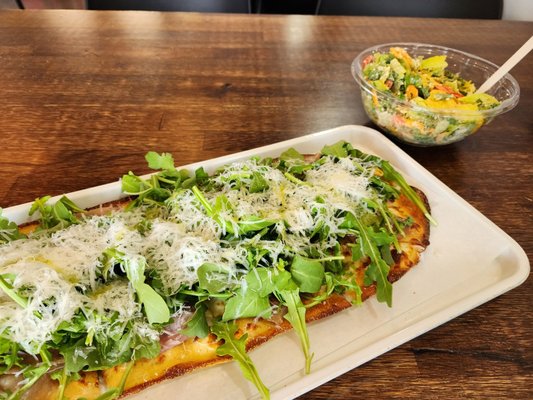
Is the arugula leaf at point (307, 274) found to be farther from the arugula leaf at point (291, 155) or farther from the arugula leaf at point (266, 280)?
the arugula leaf at point (291, 155)

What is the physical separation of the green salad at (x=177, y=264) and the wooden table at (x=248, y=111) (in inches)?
10.2

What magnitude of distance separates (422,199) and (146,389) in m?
1.02

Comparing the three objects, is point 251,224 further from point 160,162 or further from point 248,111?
point 248,111

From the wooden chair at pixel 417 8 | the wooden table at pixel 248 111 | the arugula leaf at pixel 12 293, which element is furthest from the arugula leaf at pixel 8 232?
the wooden chair at pixel 417 8

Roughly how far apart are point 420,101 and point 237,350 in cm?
117

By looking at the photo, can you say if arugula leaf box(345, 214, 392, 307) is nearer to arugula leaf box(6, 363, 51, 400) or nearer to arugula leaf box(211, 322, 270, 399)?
arugula leaf box(211, 322, 270, 399)

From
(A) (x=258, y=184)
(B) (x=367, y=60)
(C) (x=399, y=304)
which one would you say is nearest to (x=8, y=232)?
(A) (x=258, y=184)

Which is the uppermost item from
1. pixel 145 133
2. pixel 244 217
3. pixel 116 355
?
pixel 244 217

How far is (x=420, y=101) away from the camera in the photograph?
156 cm

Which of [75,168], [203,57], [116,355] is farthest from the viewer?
[203,57]

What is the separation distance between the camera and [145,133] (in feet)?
5.83

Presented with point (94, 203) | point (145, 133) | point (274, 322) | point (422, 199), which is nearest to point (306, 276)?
point (274, 322)

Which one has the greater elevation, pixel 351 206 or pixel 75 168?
pixel 351 206

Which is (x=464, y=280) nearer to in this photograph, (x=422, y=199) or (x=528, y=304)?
(x=528, y=304)
